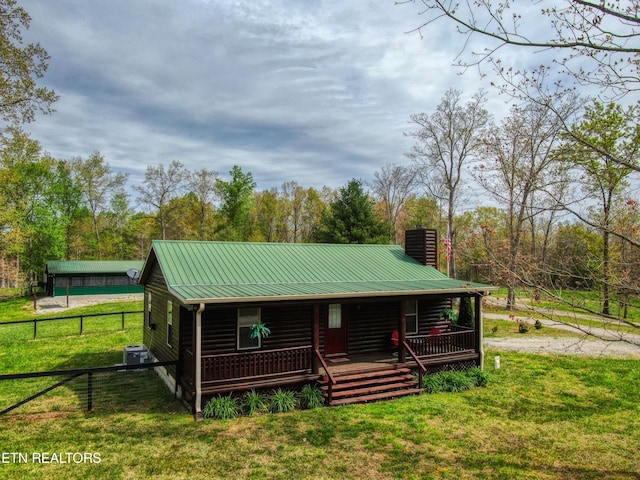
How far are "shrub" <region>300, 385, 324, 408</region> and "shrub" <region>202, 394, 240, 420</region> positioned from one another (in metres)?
1.71

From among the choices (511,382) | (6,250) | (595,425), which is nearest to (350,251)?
(511,382)

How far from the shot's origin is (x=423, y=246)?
1712cm

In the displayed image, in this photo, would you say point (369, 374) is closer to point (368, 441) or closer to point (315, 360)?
point (315, 360)

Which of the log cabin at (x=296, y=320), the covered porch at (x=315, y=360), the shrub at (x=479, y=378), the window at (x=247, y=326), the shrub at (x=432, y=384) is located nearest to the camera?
the covered porch at (x=315, y=360)

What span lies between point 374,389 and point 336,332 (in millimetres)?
2522

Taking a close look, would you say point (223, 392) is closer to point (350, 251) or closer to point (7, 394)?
point (7, 394)

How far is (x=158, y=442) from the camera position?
348 inches

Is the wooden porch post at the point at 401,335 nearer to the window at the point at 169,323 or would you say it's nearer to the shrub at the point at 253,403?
the shrub at the point at 253,403

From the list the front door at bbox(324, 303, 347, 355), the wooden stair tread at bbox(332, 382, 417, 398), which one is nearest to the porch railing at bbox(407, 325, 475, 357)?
the wooden stair tread at bbox(332, 382, 417, 398)

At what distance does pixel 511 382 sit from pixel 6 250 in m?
37.4

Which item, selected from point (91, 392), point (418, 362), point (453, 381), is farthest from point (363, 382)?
point (91, 392)

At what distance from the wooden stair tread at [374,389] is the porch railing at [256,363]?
1147mm

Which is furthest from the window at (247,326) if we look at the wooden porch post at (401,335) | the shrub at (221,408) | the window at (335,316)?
the wooden porch post at (401,335)

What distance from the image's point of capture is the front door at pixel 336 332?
13.7 m
